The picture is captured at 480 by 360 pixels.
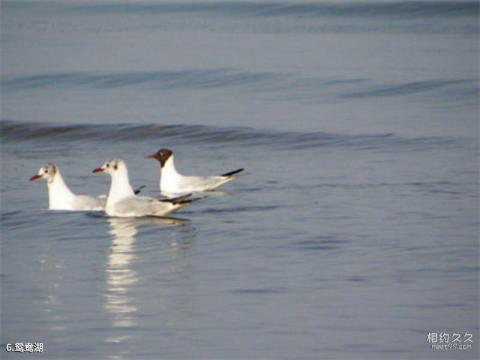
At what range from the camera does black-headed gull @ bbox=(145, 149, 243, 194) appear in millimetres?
13695

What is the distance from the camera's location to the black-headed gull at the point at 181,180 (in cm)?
1370

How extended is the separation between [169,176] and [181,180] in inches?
8.0

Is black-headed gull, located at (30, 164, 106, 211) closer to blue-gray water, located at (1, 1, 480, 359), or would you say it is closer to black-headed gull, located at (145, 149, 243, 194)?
blue-gray water, located at (1, 1, 480, 359)

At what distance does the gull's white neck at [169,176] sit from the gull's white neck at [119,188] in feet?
4.53

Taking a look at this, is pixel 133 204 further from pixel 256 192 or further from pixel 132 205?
pixel 256 192

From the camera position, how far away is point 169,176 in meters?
14.1

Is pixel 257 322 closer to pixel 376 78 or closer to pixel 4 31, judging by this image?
pixel 376 78

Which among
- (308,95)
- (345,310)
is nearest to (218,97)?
(308,95)

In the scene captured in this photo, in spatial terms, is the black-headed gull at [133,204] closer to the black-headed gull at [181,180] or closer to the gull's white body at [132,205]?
the gull's white body at [132,205]

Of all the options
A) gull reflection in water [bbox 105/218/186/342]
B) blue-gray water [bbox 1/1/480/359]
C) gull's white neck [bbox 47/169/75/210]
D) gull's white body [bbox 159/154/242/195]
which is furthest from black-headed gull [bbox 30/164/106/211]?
gull's white body [bbox 159/154/242/195]

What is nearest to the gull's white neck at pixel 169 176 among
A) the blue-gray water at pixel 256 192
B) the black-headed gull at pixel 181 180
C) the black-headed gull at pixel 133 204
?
the black-headed gull at pixel 181 180

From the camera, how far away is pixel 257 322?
8055mm

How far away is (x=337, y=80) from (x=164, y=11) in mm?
15280

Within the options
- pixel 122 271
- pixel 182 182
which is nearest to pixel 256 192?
pixel 182 182
